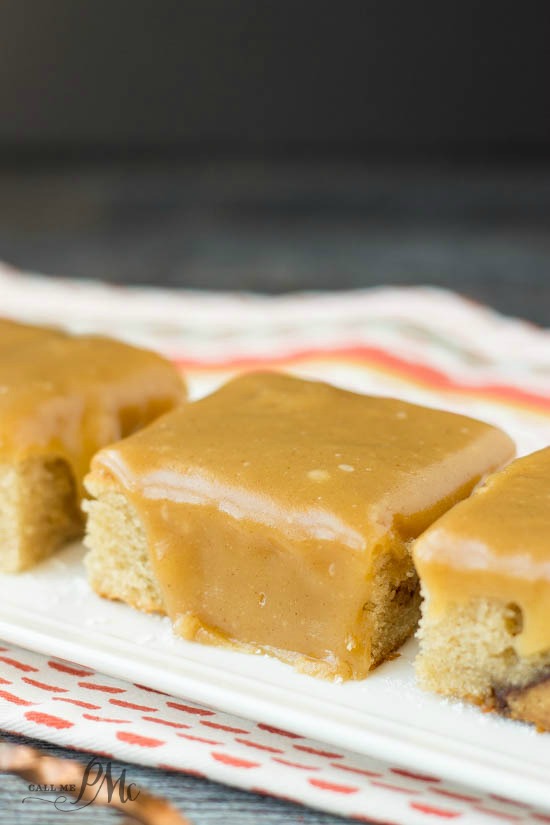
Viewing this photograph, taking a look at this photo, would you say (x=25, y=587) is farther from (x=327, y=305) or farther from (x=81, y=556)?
(x=327, y=305)

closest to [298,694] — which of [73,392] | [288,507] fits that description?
[288,507]

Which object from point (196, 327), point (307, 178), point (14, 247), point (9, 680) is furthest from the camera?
point (307, 178)

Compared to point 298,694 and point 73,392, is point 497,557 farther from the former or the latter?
point 73,392

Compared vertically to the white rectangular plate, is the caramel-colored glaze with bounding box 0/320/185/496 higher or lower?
higher

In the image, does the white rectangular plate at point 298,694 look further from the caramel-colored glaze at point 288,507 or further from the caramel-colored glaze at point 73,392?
the caramel-colored glaze at point 73,392

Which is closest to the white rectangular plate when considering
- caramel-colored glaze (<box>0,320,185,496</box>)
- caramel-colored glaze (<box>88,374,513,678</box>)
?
caramel-colored glaze (<box>88,374,513,678</box>)

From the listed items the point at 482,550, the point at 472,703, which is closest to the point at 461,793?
the point at 472,703

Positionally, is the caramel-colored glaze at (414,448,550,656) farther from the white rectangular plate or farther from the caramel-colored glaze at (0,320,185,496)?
the caramel-colored glaze at (0,320,185,496)
